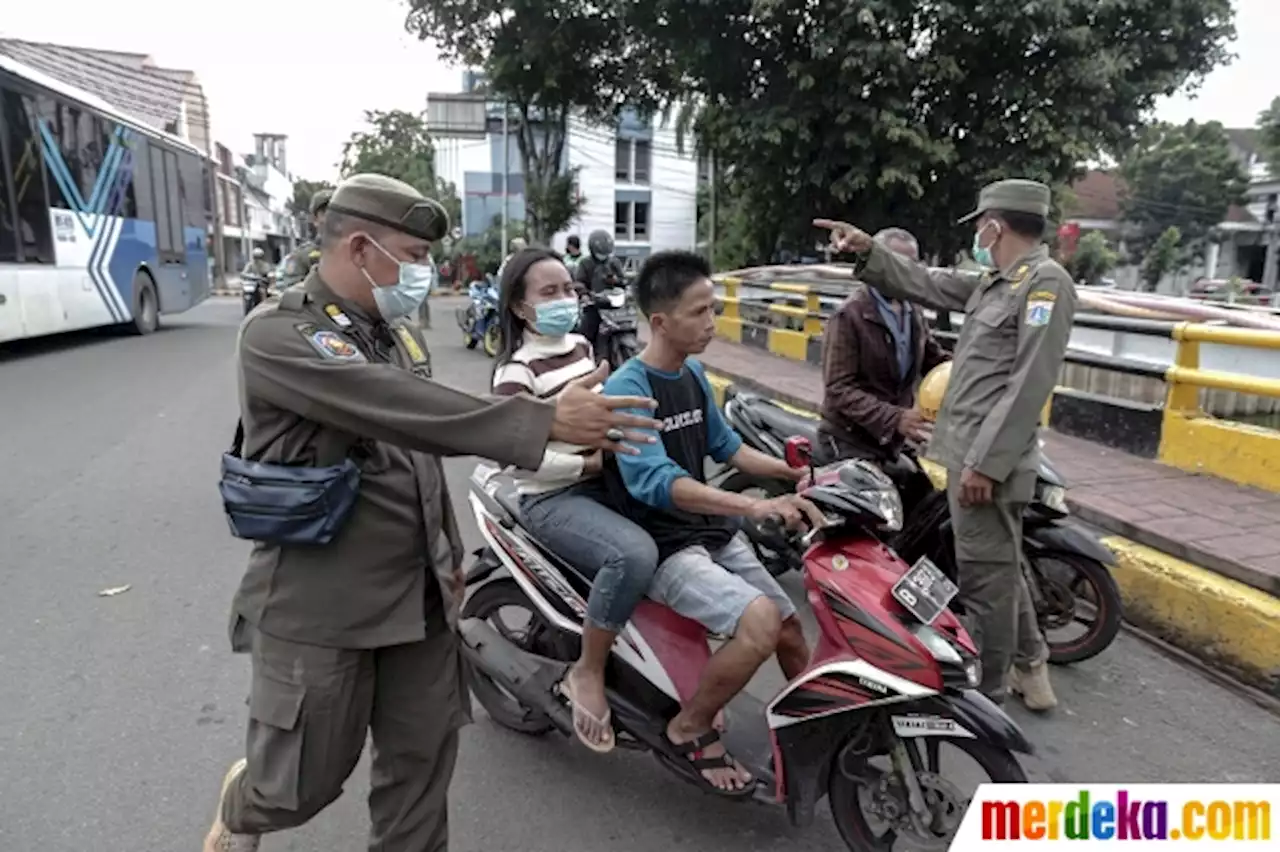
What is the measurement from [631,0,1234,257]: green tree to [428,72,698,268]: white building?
21.4m

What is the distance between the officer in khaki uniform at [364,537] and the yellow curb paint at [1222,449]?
13.6 feet

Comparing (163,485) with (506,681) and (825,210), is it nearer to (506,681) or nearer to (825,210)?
(506,681)

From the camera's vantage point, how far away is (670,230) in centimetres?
3791

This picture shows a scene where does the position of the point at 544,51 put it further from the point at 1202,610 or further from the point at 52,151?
the point at 1202,610

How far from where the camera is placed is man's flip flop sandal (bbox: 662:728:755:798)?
241cm

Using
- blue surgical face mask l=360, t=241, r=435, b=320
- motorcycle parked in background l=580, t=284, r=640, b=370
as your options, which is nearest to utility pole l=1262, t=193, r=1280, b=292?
motorcycle parked in background l=580, t=284, r=640, b=370

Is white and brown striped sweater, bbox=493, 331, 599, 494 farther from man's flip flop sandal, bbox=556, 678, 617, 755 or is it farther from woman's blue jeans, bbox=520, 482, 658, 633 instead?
man's flip flop sandal, bbox=556, 678, 617, 755

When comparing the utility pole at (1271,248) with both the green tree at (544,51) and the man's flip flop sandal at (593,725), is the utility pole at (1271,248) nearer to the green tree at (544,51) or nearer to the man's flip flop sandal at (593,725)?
the green tree at (544,51)

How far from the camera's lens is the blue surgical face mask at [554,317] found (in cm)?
301

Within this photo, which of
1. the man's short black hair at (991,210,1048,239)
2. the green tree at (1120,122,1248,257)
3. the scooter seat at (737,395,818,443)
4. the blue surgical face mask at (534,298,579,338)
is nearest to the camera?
the man's short black hair at (991,210,1048,239)

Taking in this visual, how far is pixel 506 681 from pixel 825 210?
1398 centimetres

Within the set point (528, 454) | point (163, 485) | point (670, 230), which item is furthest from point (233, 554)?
point (670, 230)

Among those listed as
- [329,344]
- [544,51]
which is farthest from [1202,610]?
[544,51]

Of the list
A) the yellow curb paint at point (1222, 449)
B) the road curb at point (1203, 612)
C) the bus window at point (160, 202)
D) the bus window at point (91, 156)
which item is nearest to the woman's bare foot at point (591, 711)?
the road curb at point (1203, 612)
